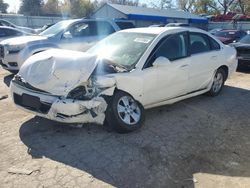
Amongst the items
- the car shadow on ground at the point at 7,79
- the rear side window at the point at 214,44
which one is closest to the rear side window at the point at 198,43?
the rear side window at the point at 214,44

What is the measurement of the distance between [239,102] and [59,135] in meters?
3.99

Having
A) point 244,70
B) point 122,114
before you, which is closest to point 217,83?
point 122,114

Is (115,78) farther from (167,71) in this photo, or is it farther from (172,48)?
(172,48)

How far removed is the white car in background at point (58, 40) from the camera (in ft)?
26.8

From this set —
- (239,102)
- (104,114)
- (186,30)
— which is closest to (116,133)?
(104,114)

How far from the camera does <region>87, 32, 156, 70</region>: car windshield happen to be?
4945 mm

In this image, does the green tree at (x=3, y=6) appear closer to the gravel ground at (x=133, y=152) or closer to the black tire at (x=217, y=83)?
the black tire at (x=217, y=83)

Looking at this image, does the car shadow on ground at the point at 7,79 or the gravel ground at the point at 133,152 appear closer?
the gravel ground at the point at 133,152

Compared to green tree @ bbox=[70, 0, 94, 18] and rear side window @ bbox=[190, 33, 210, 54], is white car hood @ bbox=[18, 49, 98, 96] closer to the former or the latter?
rear side window @ bbox=[190, 33, 210, 54]

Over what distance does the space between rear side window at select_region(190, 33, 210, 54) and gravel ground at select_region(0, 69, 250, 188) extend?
1.31 m

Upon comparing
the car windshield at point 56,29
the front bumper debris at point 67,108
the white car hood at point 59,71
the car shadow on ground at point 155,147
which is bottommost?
the car shadow on ground at point 155,147

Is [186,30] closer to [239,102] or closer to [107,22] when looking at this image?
[239,102]

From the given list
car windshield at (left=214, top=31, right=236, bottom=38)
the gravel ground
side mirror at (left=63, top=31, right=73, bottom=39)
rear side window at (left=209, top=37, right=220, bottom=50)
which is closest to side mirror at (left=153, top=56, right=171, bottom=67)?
the gravel ground

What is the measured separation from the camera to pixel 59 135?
4.46m
